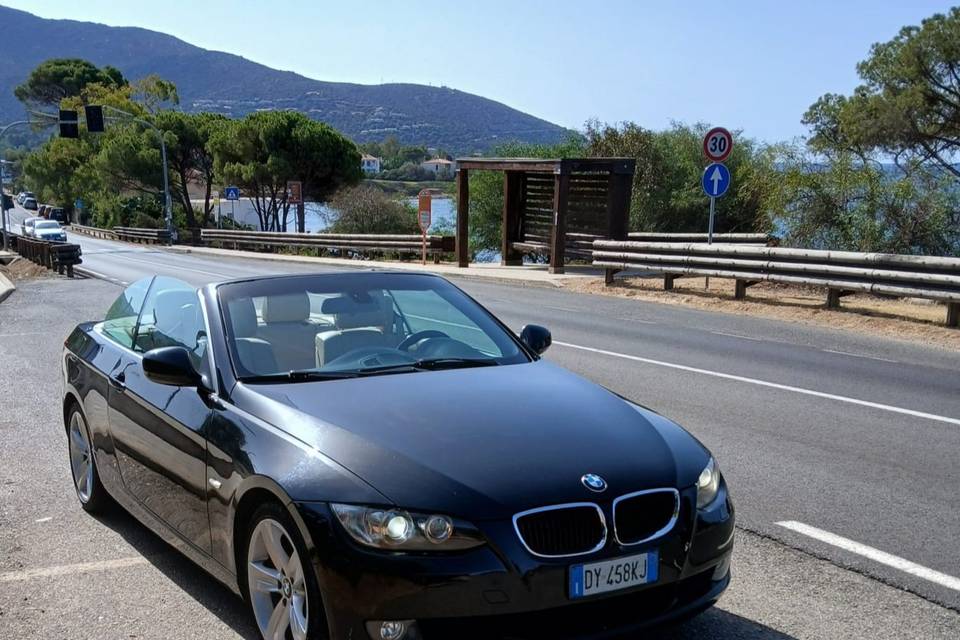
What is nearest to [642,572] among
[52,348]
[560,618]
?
[560,618]

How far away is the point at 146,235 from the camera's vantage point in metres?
61.6

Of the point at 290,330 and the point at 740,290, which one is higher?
the point at 290,330

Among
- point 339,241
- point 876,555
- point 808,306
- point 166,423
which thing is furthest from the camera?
point 339,241

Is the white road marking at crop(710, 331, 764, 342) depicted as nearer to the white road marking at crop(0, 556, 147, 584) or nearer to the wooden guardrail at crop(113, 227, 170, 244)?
the white road marking at crop(0, 556, 147, 584)

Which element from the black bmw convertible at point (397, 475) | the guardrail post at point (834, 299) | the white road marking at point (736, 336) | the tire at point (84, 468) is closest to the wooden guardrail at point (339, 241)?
the guardrail post at point (834, 299)

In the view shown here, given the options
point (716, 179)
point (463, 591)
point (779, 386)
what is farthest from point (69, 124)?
point (463, 591)

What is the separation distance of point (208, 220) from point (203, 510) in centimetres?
7296

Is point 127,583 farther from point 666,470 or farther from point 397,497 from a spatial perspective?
point 666,470

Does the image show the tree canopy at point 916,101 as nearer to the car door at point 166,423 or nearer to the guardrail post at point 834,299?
the guardrail post at point 834,299

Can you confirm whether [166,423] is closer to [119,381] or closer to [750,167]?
[119,381]

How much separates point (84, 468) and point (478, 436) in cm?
315

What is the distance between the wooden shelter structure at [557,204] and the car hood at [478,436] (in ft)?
63.5

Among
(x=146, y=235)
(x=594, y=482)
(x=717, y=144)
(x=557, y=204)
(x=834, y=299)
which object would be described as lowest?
(x=146, y=235)

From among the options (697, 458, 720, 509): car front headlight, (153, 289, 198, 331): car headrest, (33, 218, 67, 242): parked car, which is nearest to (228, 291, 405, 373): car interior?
(153, 289, 198, 331): car headrest
